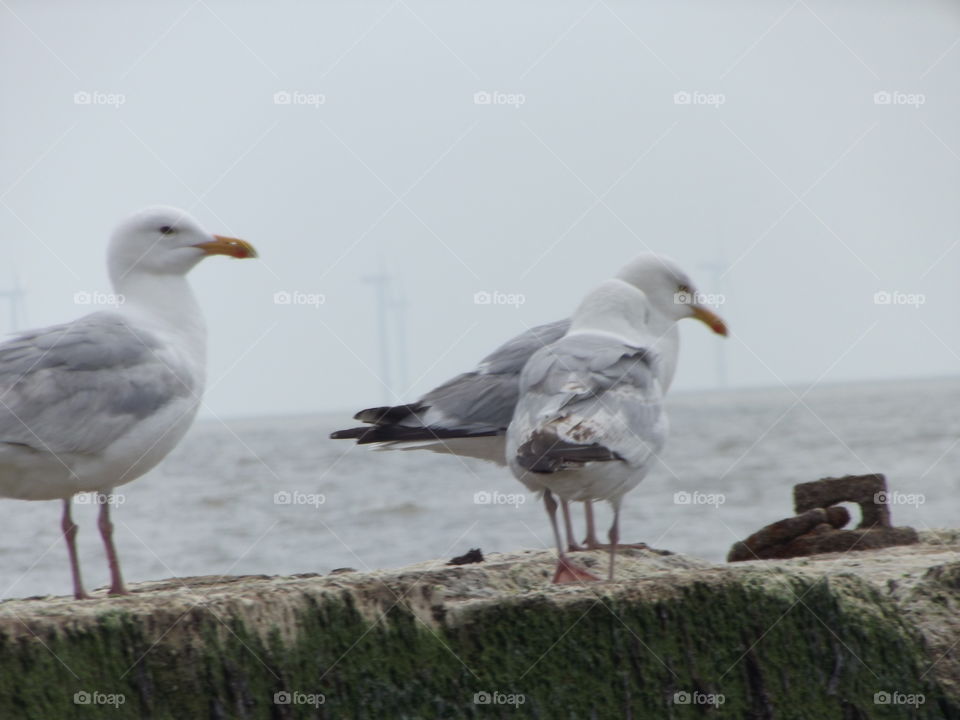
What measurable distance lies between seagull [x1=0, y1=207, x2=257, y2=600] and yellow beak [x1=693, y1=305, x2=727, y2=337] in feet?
7.06

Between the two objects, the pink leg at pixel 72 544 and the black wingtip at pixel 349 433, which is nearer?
the pink leg at pixel 72 544

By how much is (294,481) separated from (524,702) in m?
17.7

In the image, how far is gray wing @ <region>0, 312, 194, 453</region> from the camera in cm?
432

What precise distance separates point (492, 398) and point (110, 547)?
162 centimetres

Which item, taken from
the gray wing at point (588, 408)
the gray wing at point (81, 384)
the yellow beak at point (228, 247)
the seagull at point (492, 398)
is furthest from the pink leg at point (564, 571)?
the yellow beak at point (228, 247)

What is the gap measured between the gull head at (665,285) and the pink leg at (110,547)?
7.94 ft

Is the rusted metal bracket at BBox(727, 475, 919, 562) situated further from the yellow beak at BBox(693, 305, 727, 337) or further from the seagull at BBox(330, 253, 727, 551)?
the yellow beak at BBox(693, 305, 727, 337)

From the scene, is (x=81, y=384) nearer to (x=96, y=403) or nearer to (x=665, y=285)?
(x=96, y=403)

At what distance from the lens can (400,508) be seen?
16578 mm

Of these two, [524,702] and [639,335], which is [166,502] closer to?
[639,335]

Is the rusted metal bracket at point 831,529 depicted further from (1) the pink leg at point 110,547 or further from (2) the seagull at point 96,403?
(1) the pink leg at point 110,547

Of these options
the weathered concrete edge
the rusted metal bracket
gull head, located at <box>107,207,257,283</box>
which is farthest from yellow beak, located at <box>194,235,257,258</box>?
the rusted metal bracket

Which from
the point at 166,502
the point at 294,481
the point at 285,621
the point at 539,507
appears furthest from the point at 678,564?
the point at 294,481

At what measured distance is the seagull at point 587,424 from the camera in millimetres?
3742
